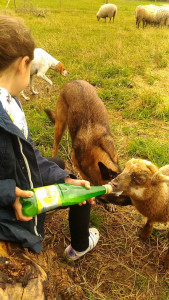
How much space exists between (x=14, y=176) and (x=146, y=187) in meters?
1.45

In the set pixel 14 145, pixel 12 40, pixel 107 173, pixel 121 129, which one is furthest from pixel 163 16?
pixel 14 145

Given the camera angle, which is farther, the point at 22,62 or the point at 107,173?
the point at 107,173

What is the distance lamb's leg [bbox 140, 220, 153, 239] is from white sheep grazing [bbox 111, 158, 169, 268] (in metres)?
0.03

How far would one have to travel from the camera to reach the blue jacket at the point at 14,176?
5.52 ft

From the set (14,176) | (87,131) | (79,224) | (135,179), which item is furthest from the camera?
(87,131)

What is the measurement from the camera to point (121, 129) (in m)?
5.23

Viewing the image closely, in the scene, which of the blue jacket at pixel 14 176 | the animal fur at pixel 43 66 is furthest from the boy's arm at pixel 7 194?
the animal fur at pixel 43 66

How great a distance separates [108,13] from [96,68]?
52.6 ft

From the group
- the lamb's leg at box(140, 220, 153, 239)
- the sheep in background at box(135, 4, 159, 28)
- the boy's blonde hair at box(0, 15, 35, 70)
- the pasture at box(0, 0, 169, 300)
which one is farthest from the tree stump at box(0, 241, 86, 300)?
the sheep in background at box(135, 4, 159, 28)

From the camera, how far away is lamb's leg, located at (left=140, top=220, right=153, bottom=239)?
3070mm

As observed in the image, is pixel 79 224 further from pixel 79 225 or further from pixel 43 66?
pixel 43 66

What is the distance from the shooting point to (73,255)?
8.77 ft

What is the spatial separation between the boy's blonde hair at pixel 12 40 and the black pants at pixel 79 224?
133 centimetres

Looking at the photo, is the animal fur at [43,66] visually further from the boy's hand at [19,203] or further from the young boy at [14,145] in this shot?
the boy's hand at [19,203]
